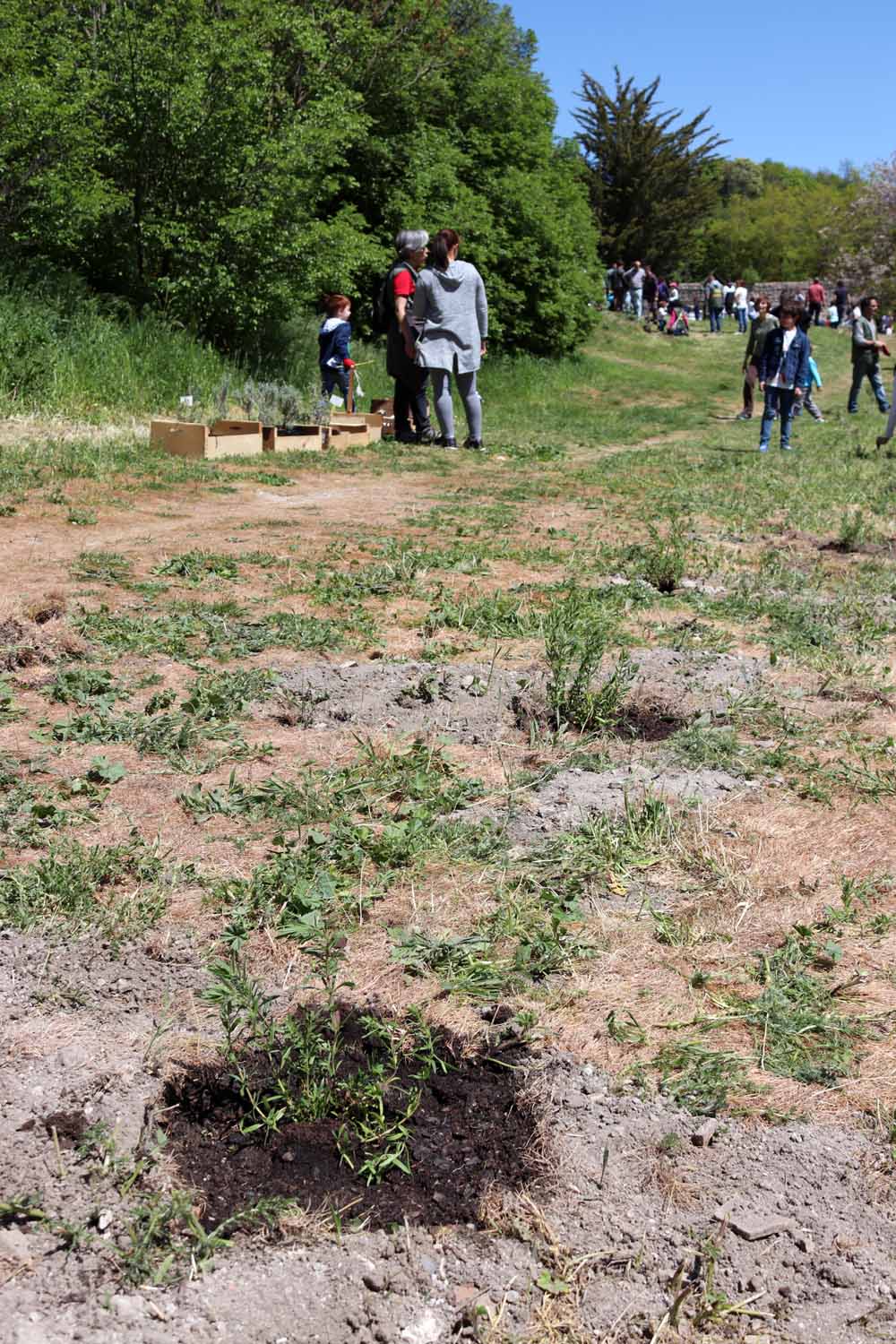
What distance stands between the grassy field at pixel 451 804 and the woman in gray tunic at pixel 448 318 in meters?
4.19

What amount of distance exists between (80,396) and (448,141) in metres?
12.5

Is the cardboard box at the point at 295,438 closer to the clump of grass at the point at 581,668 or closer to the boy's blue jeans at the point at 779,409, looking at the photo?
the boy's blue jeans at the point at 779,409

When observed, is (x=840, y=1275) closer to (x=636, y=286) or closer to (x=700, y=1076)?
(x=700, y=1076)

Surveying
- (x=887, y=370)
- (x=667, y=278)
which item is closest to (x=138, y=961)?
(x=887, y=370)

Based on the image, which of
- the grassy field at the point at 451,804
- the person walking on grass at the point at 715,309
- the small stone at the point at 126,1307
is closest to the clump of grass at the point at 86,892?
the grassy field at the point at 451,804

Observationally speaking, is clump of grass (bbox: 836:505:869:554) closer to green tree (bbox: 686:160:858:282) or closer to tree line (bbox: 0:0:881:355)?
tree line (bbox: 0:0:881:355)

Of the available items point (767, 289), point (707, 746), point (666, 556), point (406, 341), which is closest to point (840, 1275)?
point (707, 746)

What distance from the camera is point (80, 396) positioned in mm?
11414

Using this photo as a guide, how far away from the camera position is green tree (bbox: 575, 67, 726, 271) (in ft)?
145

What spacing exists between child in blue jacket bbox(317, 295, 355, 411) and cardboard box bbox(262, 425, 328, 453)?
1.35 metres

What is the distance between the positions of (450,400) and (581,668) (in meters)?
7.90

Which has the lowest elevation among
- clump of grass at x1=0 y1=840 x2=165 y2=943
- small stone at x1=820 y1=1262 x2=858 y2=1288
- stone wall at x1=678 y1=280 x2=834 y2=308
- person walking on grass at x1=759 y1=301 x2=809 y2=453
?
small stone at x1=820 y1=1262 x2=858 y2=1288

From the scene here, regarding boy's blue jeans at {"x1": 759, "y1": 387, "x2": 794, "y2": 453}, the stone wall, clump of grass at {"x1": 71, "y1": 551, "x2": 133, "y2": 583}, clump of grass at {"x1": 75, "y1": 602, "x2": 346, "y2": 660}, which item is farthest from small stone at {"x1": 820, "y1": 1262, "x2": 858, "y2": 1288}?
the stone wall

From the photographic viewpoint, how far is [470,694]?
4535 millimetres
